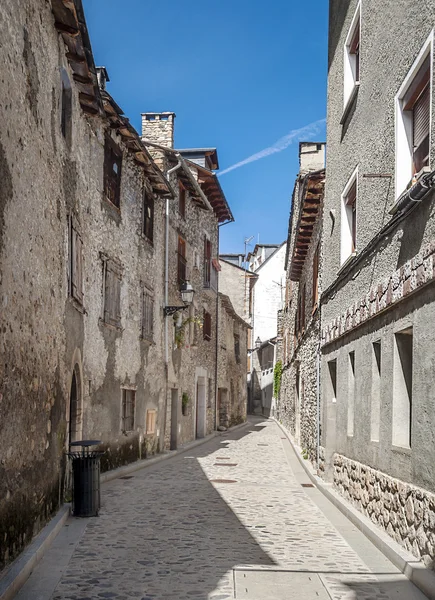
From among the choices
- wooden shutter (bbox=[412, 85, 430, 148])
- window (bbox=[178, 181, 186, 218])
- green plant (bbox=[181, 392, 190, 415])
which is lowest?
green plant (bbox=[181, 392, 190, 415])

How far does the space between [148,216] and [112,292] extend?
3863 millimetres

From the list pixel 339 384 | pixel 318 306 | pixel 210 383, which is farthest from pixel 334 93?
pixel 210 383

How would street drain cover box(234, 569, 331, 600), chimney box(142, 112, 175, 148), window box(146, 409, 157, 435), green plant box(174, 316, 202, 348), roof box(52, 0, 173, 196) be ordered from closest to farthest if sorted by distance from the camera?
street drain cover box(234, 569, 331, 600)
roof box(52, 0, 173, 196)
window box(146, 409, 157, 435)
green plant box(174, 316, 202, 348)
chimney box(142, 112, 175, 148)

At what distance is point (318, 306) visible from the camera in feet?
47.6

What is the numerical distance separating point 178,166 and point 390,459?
1305 cm

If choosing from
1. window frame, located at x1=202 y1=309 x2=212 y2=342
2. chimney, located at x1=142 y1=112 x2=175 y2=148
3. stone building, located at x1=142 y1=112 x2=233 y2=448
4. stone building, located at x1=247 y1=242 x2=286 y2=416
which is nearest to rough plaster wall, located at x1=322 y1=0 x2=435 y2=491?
stone building, located at x1=142 y1=112 x2=233 y2=448

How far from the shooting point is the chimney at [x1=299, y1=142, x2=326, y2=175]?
853 inches

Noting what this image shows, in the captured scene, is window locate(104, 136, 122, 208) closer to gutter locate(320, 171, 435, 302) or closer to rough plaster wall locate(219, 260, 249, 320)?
gutter locate(320, 171, 435, 302)

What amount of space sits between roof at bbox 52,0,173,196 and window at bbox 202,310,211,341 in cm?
1110

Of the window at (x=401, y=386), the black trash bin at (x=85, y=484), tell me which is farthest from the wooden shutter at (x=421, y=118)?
the black trash bin at (x=85, y=484)

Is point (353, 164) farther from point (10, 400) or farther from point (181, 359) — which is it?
point (181, 359)

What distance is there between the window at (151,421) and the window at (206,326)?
26.1 feet

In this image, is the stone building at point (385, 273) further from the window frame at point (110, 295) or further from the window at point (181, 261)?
the window at point (181, 261)

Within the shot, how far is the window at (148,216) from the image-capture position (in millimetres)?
17047
